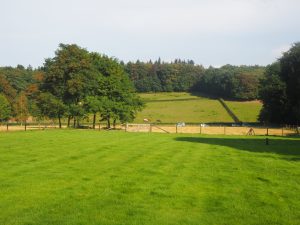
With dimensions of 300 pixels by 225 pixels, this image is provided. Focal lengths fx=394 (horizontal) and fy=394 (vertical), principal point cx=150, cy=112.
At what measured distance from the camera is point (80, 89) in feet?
235

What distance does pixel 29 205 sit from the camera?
12.2m

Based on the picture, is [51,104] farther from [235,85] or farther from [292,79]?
[235,85]

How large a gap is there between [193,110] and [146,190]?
126623 mm

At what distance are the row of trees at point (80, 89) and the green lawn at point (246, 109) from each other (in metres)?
56.3

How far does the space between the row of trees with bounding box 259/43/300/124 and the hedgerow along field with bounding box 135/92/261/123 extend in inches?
1142

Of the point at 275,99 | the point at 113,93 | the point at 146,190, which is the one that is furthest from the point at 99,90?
the point at 146,190

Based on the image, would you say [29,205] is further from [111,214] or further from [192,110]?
[192,110]

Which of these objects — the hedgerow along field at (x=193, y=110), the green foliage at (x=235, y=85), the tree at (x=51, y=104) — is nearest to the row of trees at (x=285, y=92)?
the hedgerow along field at (x=193, y=110)

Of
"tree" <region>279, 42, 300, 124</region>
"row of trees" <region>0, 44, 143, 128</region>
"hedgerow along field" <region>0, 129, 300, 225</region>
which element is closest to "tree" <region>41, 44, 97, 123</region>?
"row of trees" <region>0, 44, 143, 128</region>

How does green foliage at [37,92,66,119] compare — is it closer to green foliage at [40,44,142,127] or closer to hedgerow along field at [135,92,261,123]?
green foliage at [40,44,142,127]

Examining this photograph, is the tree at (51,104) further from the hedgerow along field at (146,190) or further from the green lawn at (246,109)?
the green lawn at (246,109)

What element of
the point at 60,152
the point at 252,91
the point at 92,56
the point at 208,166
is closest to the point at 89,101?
the point at 92,56

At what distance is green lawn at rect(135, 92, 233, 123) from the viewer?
12600 cm

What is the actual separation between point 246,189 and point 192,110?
126091 mm
